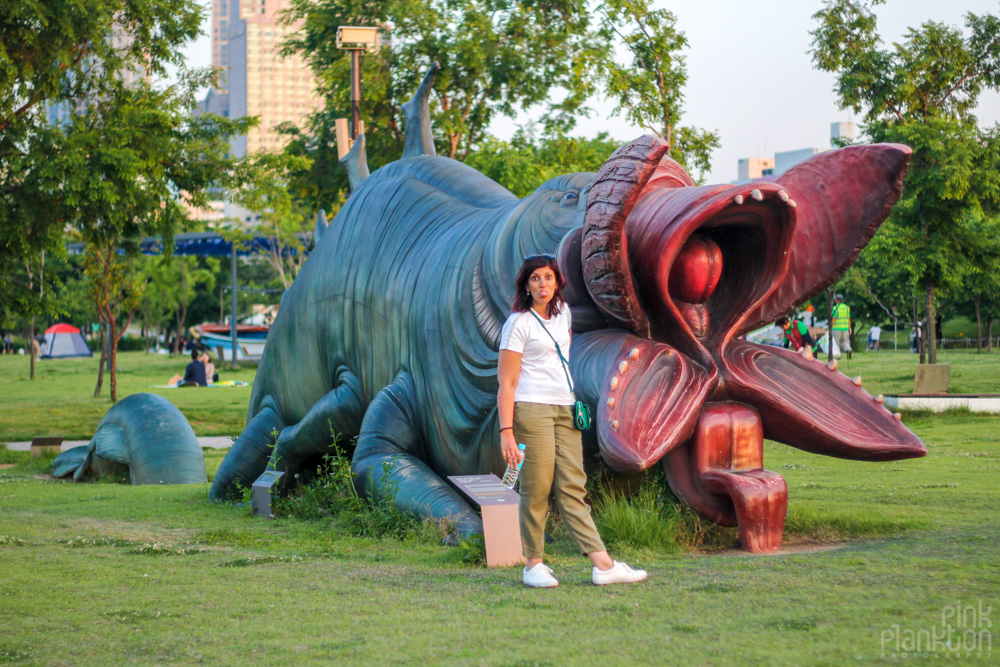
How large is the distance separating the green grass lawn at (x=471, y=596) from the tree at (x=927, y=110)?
10.3 metres

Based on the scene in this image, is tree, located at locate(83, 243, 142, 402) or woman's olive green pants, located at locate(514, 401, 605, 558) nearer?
woman's olive green pants, located at locate(514, 401, 605, 558)

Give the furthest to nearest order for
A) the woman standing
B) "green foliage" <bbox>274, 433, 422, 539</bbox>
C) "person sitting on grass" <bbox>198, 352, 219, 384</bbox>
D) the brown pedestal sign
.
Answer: "person sitting on grass" <bbox>198, 352, 219, 384</bbox> → "green foliage" <bbox>274, 433, 422, 539</bbox> → the brown pedestal sign → the woman standing

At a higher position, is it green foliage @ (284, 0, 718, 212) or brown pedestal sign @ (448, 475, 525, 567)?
green foliage @ (284, 0, 718, 212)

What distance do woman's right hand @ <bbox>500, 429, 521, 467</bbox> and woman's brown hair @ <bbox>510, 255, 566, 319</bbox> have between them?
0.57 metres

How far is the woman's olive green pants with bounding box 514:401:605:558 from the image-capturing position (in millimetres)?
4785

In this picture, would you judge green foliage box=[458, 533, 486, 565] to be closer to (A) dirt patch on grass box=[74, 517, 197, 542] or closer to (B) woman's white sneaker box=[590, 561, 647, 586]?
(B) woman's white sneaker box=[590, 561, 647, 586]

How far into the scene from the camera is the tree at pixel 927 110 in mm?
16641

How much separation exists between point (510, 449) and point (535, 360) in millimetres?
438

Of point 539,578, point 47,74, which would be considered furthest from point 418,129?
point 47,74

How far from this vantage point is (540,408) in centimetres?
479

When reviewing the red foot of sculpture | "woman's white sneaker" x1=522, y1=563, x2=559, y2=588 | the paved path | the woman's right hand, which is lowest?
the paved path

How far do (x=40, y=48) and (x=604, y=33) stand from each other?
29.8 ft

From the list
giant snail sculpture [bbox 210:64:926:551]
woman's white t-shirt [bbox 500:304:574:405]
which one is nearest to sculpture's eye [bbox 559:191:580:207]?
giant snail sculpture [bbox 210:64:926:551]

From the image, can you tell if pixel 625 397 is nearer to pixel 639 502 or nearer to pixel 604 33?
pixel 639 502
